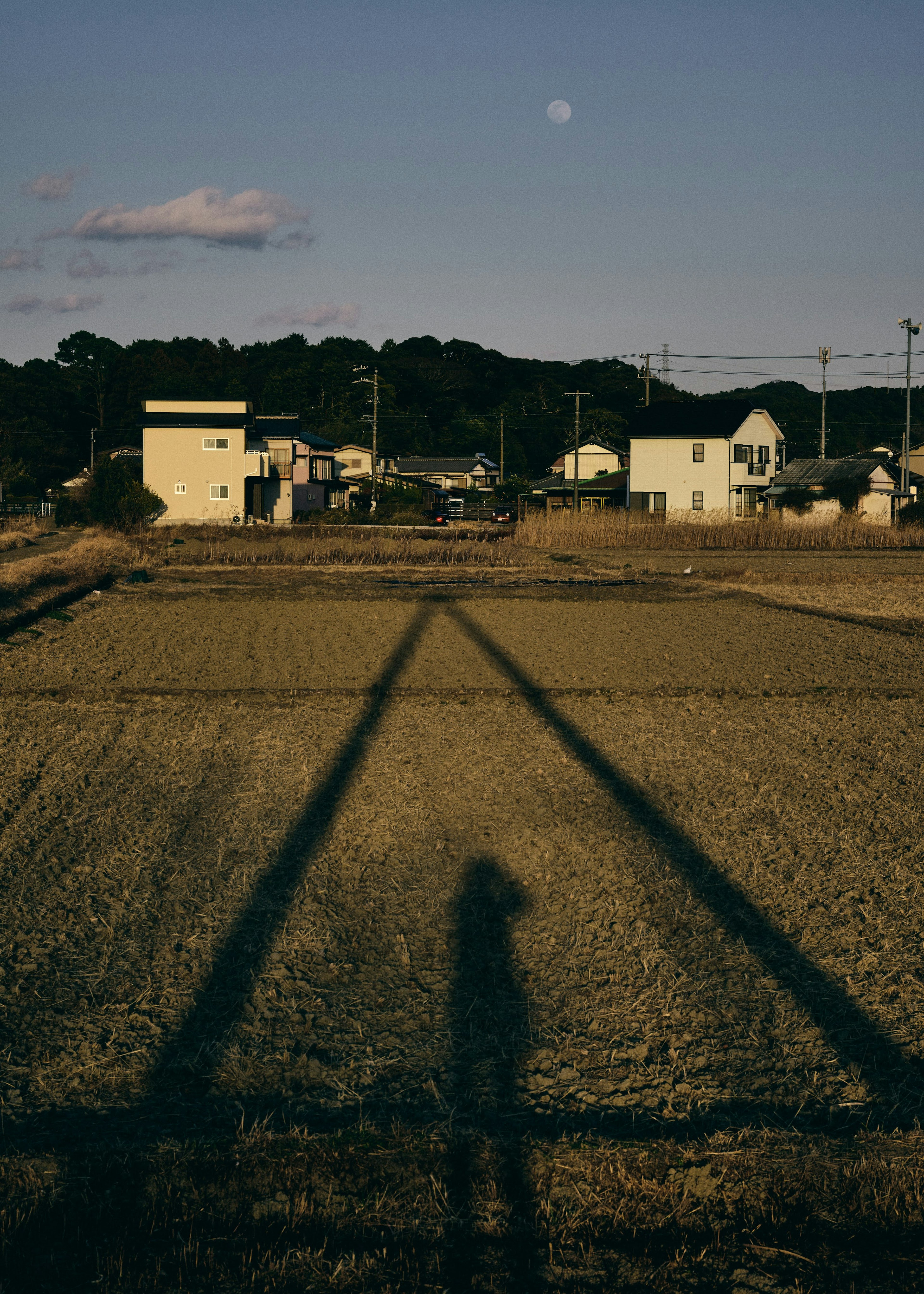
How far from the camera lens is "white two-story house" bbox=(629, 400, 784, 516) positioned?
159ft

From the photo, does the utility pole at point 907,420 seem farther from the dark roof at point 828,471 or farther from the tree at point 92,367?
the tree at point 92,367

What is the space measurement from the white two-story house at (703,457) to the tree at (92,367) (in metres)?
44.4

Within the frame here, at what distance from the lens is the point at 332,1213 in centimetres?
238

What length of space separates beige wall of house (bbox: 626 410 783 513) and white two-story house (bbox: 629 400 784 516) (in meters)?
0.03

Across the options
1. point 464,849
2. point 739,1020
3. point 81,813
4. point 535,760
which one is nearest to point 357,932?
point 464,849

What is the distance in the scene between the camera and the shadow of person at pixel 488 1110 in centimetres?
225

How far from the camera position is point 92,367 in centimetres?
8656

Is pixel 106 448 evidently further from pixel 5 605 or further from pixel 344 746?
pixel 344 746

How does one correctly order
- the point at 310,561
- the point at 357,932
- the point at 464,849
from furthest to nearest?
the point at 310,561
the point at 464,849
the point at 357,932

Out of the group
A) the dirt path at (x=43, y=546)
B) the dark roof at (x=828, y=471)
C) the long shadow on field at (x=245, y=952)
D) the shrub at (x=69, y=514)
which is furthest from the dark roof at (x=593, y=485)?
the long shadow on field at (x=245, y=952)

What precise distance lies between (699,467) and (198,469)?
23.8 meters

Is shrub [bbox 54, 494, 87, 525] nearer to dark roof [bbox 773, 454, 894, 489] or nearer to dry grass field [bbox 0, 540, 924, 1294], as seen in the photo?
dark roof [bbox 773, 454, 894, 489]

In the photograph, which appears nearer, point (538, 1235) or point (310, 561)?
point (538, 1235)

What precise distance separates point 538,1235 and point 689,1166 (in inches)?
17.8
